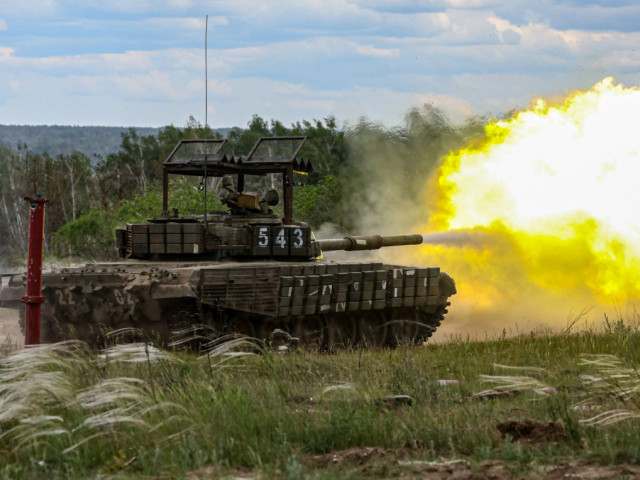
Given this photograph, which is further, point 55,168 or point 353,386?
point 55,168

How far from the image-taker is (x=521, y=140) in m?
19.3

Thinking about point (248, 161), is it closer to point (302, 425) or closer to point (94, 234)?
point (302, 425)

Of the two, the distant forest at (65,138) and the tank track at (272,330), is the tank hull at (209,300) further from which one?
the distant forest at (65,138)

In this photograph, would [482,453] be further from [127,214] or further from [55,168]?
[55,168]

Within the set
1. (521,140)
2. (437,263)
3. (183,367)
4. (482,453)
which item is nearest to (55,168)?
(437,263)

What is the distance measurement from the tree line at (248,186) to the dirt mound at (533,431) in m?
5.51

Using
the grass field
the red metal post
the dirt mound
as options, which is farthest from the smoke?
the dirt mound

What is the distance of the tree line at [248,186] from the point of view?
25156 millimetres

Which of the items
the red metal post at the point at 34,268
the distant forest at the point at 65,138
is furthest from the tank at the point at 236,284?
the distant forest at the point at 65,138

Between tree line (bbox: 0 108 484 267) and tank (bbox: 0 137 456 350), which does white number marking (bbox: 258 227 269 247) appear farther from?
tree line (bbox: 0 108 484 267)

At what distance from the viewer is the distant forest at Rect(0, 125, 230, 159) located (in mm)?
141875

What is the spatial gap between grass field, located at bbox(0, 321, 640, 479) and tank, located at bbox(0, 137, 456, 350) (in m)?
3.44

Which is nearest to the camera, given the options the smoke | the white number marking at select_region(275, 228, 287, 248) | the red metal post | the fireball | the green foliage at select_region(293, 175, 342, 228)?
the red metal post

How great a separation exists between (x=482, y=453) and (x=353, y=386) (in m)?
2.18
